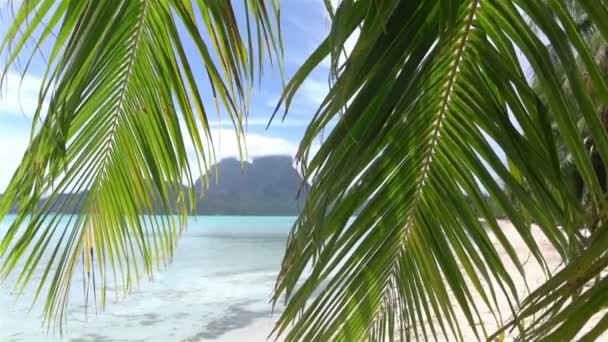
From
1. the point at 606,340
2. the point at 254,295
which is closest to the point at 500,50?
Result: the point at 606,340

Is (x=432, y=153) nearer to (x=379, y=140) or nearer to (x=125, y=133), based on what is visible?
(x=379, y=140)

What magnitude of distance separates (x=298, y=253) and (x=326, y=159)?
0.45 feet

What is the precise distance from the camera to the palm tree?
551mm

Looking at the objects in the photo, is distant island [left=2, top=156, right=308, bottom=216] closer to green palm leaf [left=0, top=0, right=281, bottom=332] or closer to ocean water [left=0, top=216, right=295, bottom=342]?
green palm leaf [left=0, top=0, right=281, bottom=332]

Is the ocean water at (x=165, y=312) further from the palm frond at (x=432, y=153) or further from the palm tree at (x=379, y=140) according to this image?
the palm frond at (x=432, y=153)

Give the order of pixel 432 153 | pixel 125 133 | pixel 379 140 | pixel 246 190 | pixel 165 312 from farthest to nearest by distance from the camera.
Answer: pixel 246 190 < pixel 165 312 < pixel 125 133 < pixel 432 153 < pixel 379 140

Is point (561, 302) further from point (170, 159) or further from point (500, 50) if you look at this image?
point (170, 159)

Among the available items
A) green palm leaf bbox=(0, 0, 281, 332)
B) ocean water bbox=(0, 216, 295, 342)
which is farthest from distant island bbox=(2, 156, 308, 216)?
ocean water bbox=(0, 216, 295, 342)

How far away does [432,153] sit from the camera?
0.89 meters

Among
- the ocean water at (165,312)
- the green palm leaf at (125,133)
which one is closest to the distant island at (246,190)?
the green palm leaf at (125,133)

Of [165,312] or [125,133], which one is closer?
[125,133]

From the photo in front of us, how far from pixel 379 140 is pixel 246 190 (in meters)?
83.4

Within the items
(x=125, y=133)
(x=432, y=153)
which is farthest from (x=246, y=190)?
(x=432, y=153)

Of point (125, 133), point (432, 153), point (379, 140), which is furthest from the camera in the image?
point (125, 133)
